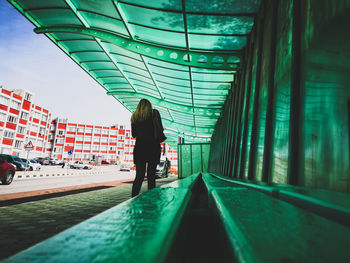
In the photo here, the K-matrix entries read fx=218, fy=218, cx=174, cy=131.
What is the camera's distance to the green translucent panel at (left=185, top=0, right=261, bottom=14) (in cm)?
592

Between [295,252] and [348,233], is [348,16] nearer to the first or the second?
[348,233]

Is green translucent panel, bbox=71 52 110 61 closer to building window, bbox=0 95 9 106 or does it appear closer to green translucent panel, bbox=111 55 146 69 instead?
green translucent panel, bbox=111 55 146 69

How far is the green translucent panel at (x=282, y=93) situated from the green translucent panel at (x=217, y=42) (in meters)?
3.40

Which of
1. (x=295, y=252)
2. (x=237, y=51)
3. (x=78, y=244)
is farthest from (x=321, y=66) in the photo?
(x=237, y=51)

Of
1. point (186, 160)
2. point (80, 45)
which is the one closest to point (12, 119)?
point (186, 160)

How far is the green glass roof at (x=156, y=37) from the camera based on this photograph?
21.9ft

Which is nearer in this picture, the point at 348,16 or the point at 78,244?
the point at 78,244

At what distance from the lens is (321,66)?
8.38 feet

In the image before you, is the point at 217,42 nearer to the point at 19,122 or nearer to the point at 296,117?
the point at 296,117

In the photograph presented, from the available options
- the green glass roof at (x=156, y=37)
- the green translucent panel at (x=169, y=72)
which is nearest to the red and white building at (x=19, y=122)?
the green glass roof at (x=156, y=37)

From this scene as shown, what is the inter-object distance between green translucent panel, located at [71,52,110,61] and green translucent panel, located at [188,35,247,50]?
16.2 feet

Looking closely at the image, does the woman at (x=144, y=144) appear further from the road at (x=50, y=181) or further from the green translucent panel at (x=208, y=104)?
the green translucent panel at (x=208, y=104)

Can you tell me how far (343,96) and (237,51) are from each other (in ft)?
23.3

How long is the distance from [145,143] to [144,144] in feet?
0.08
